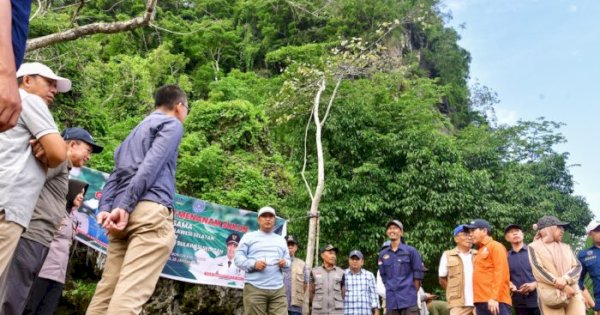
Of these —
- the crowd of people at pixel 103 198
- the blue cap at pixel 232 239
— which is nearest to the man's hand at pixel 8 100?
the crowd of people at pixel 103 198

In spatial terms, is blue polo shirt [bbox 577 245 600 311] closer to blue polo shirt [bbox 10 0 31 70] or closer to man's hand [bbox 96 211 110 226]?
man's hand [bbox 96 211 110 226]

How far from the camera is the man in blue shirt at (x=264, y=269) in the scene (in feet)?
15.6

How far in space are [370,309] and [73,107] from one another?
5746 mm

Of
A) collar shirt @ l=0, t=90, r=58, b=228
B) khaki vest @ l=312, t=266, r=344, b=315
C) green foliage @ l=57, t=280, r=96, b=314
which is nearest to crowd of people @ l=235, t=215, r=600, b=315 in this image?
khaki vest @ l=312, t=266, r=344, b=315

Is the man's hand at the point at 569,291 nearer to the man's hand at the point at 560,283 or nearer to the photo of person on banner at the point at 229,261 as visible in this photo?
the man's hand at the point at 560,283

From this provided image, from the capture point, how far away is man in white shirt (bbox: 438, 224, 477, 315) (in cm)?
514

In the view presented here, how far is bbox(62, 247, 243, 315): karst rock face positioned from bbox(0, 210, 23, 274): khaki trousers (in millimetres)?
5064

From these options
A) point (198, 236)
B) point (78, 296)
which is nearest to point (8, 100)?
point (198, 236)

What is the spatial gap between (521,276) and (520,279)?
0.12ft

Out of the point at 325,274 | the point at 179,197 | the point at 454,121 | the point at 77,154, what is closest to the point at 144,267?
the point at 77,154

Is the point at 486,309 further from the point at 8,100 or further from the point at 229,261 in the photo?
the point at 8,100

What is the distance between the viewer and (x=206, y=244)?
6.82 metres

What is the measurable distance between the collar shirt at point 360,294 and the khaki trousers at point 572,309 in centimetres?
243

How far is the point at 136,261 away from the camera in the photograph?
230 centimetres
